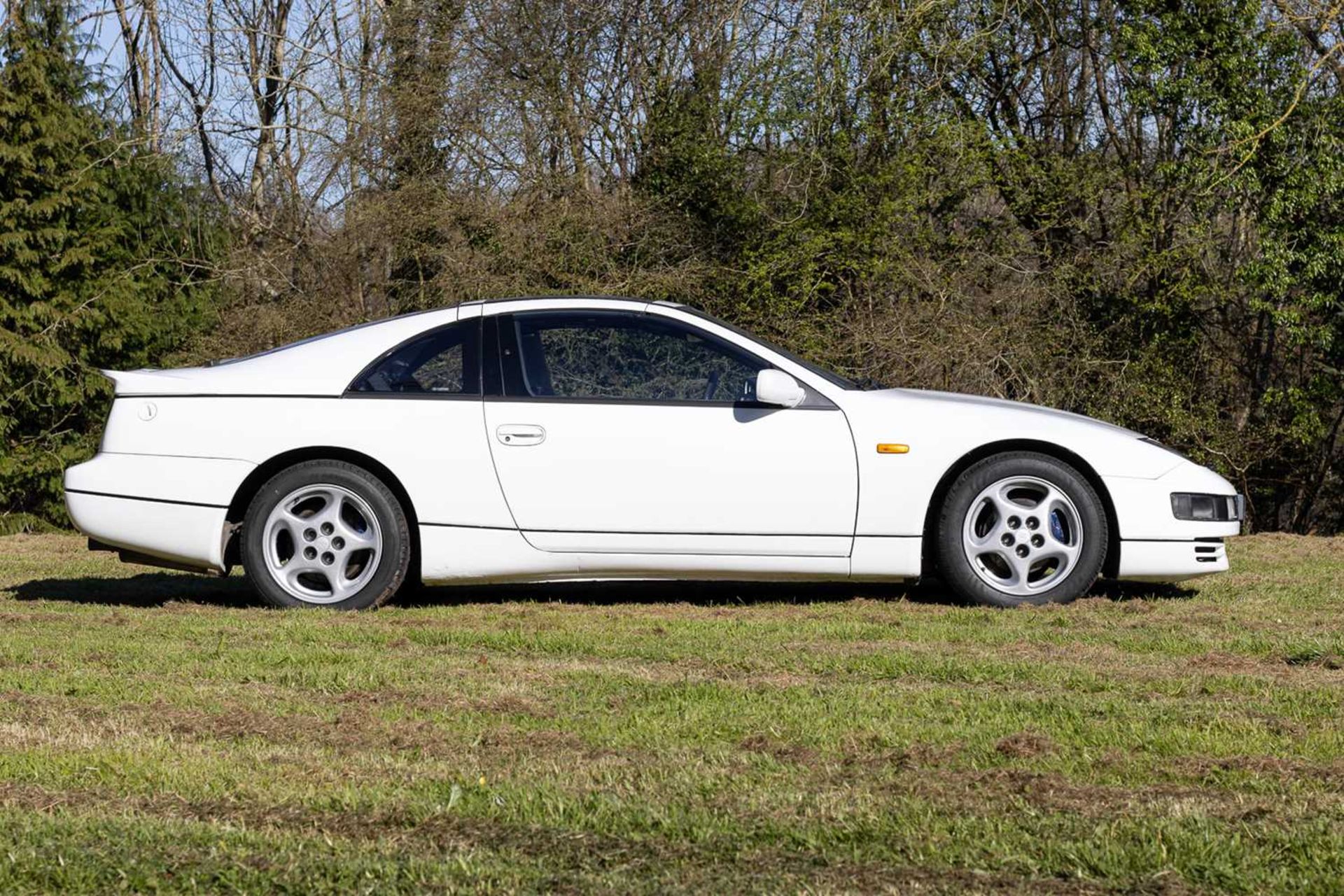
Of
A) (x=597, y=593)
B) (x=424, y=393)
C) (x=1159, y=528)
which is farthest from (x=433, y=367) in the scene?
(x=1159, y=528)

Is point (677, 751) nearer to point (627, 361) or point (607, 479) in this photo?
point (607, 479)

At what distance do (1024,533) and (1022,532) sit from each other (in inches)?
0.5

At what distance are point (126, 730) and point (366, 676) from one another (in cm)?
107

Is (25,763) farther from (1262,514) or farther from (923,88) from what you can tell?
(1262,514)

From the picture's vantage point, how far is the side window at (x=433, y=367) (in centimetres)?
769

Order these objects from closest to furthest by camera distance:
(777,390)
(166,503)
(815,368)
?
(777,390) < (166,503) < (815,368)

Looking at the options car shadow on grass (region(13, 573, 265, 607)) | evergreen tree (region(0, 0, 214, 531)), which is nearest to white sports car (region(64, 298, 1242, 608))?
car shadow on grass (region(13, 573, 265, 607))

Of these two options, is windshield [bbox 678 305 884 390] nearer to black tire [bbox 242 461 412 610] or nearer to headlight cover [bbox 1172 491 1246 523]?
headlight cover [bbox 1172 491 1246 523]

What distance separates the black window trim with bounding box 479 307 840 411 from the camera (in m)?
7.58

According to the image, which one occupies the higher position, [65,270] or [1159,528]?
[65,270]

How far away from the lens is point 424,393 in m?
7.69

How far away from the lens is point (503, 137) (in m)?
17.0

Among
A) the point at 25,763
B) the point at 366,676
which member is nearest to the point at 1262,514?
the point at 366,676

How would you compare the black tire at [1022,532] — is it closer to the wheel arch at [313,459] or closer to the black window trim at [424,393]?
the black window trim at [424,393]
